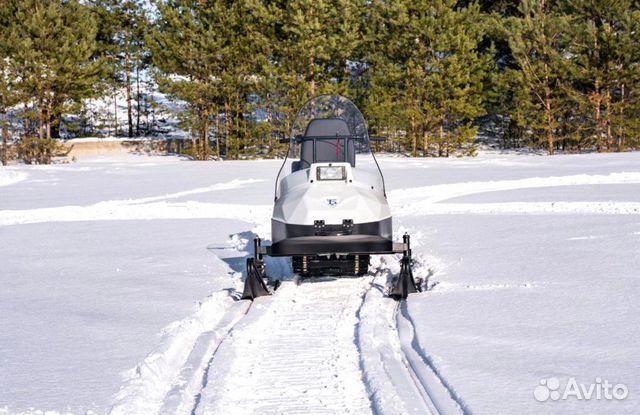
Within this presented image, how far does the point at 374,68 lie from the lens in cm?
3809

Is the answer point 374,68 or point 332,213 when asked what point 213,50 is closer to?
point 374,68

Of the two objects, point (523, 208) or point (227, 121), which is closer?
point (523, 208)

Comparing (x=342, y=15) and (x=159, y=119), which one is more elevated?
(x=342, y=15)

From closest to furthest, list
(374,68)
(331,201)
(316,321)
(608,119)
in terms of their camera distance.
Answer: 1. (316,321)
2. (331,201)
3. (608,119)
4. (374,68)

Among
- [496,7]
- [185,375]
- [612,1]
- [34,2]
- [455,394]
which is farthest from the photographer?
[496,7]

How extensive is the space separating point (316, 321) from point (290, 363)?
119cm

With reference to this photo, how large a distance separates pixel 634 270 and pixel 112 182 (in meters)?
18.9

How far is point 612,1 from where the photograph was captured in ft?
108

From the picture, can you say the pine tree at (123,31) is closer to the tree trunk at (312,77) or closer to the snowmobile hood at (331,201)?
the tree trunk at (312,77)

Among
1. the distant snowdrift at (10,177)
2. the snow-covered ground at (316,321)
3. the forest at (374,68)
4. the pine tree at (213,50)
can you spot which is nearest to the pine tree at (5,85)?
the forest at (374,68)

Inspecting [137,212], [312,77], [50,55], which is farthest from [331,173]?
[50,55]

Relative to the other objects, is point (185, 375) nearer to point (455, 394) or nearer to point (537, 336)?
point (455, 394)

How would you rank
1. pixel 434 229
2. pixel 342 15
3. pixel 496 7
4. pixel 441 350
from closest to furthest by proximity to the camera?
pixel 441 350
pixel 434 229
pixel 342 15
pixel 496 7

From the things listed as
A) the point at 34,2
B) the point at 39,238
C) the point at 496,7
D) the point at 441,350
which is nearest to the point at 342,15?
the point at 496,7
